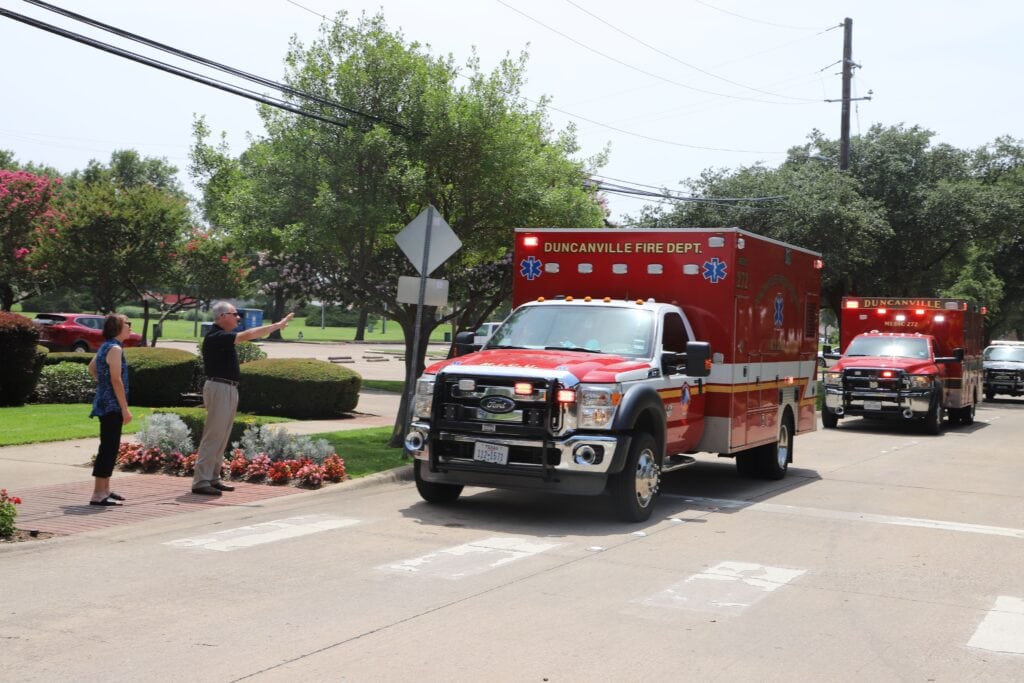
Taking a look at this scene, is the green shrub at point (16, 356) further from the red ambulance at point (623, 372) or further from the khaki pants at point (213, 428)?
the red ambulance at point (623, 372)

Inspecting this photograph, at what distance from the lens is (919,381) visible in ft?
73.9

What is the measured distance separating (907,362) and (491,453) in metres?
15.7

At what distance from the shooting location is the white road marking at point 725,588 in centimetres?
713

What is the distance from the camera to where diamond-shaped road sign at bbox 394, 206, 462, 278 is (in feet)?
44.3

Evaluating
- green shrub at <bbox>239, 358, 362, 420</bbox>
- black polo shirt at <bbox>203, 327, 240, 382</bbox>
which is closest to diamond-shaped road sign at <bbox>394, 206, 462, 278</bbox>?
black polo shirt at <bbox>203, 327, 240, 382</bbox>

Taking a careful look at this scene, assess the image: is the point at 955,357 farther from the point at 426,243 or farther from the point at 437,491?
the point at 437,491

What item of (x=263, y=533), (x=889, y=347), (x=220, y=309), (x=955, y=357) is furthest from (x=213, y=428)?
(x=955, y=357)

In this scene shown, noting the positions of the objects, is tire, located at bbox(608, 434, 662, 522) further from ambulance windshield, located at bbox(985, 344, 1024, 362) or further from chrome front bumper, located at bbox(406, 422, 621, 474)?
ambulance windshield, located at bbox(985, 344, 1024, 362)

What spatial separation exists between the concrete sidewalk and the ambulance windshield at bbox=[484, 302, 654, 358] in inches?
98.0

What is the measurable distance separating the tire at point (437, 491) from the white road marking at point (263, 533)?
2.99 feet

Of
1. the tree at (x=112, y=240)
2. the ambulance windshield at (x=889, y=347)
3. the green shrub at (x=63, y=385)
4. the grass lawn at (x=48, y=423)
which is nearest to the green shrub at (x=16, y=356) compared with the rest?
the grass lawn at (x=48, y=423)

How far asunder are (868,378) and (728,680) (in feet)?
60.6

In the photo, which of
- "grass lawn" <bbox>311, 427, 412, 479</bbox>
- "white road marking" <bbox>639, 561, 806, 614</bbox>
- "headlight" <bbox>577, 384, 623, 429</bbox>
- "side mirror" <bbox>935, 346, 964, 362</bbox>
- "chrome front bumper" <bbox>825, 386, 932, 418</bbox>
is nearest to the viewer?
"white road marking" <bbox>639, 561, 806, 614</bbox>

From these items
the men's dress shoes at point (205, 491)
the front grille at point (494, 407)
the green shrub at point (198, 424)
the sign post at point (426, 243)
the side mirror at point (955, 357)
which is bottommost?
the men's dress shoes at point (205, 491)
